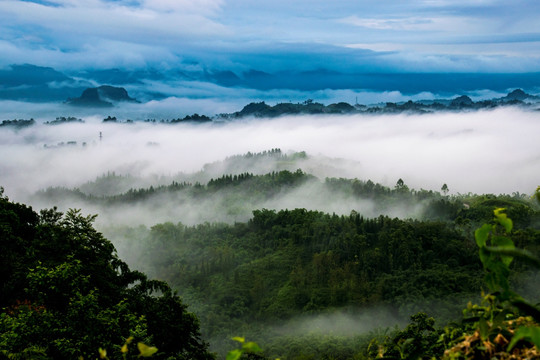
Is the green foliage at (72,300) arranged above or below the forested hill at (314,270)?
above

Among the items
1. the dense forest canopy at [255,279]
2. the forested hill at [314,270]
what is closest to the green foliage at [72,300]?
the dense forest canopy at [255,279]

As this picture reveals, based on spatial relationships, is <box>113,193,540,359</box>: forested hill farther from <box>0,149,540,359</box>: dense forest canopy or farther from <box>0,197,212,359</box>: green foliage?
<box>0,197,212,359</box>: green foliage

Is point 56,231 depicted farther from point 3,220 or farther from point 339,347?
point 339,347

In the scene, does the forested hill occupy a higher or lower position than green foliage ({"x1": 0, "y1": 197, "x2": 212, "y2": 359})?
lower

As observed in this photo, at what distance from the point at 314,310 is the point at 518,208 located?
250 feet

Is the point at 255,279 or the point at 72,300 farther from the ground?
the point at 72,300

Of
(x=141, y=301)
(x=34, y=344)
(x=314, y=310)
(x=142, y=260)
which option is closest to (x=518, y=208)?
(x=314, y=310)

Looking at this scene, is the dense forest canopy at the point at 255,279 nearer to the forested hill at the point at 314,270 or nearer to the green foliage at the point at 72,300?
the green foliage at the point at 72,300

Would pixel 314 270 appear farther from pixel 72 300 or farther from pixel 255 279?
pixel 72 300

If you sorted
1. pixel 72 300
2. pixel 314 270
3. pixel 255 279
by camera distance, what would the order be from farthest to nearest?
pixel 255 279, pixel 314 270, pixel 72 300

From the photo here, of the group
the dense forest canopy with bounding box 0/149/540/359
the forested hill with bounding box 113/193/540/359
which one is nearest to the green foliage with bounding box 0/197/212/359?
the dense forest canopy with bounding box 0/149/540/359

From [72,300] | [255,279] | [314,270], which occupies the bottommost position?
[255,279]

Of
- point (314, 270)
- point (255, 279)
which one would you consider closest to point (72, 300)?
point (314, 270)

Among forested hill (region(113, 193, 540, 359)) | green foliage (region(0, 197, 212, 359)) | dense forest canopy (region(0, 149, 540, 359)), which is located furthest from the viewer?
forested hill (region(113, 193, 540, 359))
